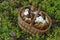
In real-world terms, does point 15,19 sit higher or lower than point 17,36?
higher

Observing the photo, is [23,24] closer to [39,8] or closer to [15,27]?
[15,27]

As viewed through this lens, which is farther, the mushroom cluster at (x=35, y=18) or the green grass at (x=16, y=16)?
the green grass at (x=16, y=16)

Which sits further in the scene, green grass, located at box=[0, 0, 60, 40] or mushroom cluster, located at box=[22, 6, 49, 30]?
green grass, located at box=[0, 0, 60, 40]

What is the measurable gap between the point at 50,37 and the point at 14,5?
1.31 m

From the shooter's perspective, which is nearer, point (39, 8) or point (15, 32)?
point (15, 32)

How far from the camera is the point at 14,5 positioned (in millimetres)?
5473

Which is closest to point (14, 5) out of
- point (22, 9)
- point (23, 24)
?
point (22, 9)

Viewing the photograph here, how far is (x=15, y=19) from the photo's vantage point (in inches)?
205

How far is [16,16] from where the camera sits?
5.25m

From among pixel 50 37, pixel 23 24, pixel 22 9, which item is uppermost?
pixel 22 9

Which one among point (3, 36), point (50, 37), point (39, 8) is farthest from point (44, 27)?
point (3, 36)

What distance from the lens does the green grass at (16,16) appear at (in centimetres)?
495

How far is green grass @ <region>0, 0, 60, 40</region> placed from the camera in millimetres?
4945

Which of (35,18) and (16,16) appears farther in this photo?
(16,16)
